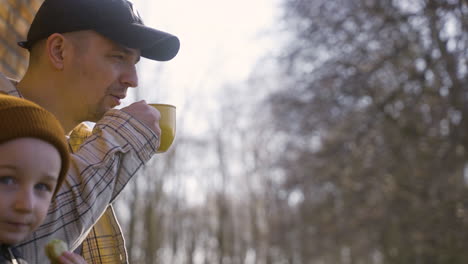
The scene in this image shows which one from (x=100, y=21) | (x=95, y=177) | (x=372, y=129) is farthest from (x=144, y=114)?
(x=372, y=129)

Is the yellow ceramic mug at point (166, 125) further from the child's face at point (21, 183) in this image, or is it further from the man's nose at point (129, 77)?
the child's face at point (21, 183)

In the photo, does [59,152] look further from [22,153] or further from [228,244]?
[228,244]

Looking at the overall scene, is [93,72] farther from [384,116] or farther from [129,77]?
[384,116]

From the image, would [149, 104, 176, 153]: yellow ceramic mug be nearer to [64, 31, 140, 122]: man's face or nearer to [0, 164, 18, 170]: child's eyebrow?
[64, 31, 140, 122]: man's face

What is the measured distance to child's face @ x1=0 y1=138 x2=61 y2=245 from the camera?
1027 mm

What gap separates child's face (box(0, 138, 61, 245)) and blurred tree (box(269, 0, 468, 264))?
9682 mm

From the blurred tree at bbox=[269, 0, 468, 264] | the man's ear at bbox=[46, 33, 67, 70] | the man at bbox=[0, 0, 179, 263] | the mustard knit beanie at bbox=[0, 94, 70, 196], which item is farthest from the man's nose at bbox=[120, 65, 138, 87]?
the blurred tree at bbox=[269, 0, 468, 264]

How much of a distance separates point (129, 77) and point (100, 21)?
0.57ft

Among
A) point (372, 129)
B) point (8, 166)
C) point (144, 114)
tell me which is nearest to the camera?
point (8, 166)

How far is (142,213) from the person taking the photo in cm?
1408

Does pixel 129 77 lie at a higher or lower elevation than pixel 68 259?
higher

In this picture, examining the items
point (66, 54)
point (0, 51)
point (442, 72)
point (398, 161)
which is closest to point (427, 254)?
point (398, 161)

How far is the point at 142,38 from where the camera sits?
1.60 meters

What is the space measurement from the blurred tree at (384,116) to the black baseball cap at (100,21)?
9.08 meters
